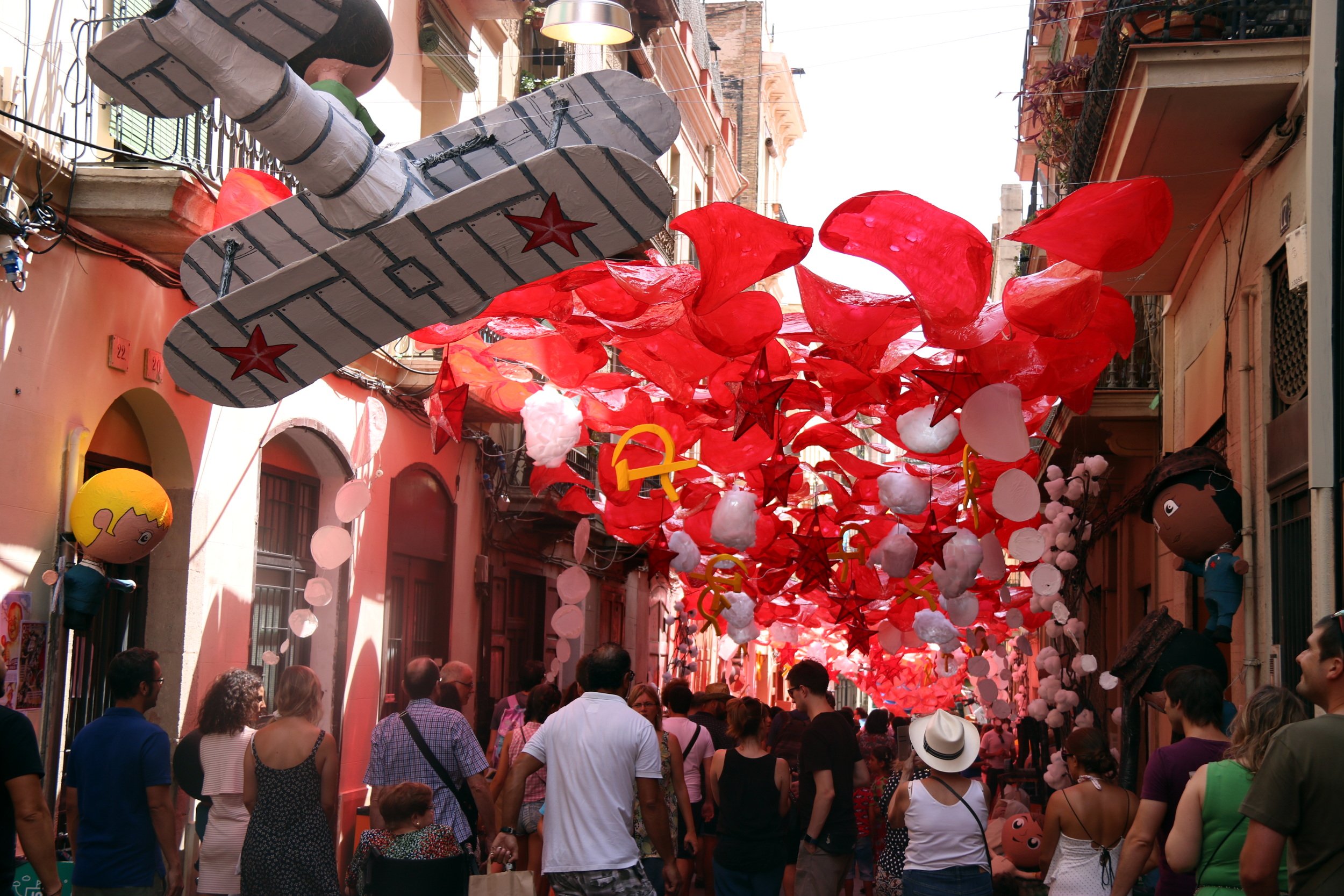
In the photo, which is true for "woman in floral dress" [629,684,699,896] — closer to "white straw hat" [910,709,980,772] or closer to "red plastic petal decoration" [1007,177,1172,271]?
"white straw hat" [910,709,980,772]

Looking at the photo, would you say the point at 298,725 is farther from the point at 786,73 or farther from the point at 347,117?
the point at 786,73

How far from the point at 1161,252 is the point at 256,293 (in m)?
7.89

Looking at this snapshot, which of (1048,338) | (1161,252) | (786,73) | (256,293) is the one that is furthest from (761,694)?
(256,293)

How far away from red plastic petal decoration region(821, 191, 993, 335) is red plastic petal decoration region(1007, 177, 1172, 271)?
23 centimetres

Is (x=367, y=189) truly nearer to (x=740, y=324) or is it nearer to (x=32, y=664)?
(x=740, y=324)

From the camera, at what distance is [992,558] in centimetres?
1096

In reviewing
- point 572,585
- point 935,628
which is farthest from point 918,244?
point 935,628

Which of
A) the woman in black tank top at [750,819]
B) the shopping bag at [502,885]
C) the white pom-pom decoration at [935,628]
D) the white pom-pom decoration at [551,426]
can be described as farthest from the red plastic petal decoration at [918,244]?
the white pom-pom decoration at [935,628]

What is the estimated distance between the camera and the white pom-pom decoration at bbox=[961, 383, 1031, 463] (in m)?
7.03

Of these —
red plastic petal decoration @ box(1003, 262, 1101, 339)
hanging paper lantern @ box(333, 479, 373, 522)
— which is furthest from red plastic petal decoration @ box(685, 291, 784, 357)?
hanging paper lantern @ box(333, 479, 373, 522)

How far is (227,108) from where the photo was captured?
4109 millimetres

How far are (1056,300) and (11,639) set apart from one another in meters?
5.31

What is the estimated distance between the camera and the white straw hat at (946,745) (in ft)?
22.1

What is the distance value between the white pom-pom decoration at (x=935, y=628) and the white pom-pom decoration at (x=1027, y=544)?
4608 mm
